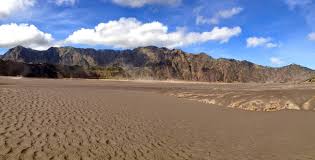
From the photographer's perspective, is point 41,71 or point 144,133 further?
point 41,71

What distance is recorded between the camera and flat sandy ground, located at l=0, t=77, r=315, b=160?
1011 cm

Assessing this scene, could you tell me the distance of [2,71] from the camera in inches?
5271

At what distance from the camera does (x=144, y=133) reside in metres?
13.1

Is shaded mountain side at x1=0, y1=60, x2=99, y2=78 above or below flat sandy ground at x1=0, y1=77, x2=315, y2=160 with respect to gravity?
above

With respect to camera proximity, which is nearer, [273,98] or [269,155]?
[269,155]

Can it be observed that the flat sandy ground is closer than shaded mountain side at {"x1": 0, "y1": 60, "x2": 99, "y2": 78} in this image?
Yes

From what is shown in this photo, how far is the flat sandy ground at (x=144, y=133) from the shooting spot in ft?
33.2

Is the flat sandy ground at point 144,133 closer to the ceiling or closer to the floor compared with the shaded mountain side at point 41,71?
closer to the floor

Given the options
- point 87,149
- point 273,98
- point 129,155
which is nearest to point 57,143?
point 87,149

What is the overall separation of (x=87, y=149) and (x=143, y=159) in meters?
1.70

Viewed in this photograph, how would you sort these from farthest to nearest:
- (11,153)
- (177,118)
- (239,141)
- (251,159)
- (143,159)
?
(177,118) → (239,141) → (251,159) → (143,159) → (11,153)

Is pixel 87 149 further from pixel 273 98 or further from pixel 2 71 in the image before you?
pixel 2 71

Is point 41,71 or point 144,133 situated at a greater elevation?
point 41,71

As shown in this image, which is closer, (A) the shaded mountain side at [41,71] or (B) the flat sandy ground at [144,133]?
(B) the flat sandy ground at [144,133]
